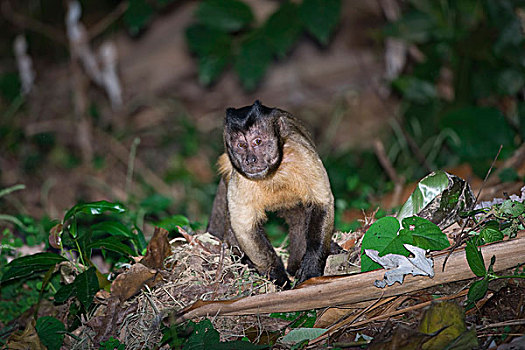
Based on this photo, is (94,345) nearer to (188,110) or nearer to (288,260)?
(288,260)

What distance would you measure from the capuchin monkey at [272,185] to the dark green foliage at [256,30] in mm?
1832

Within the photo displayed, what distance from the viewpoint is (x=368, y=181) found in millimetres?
6141

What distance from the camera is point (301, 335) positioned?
2.84m

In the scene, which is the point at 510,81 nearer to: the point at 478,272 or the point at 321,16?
the point at 321,16

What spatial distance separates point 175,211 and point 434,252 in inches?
160

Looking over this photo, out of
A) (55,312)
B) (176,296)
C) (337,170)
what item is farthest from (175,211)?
(176,296)

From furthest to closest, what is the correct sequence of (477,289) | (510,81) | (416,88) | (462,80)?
(416,88) → (462,80) → (510,81) → (477,289)

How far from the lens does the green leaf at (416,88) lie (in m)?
6.32

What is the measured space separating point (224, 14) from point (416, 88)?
7.79 feet

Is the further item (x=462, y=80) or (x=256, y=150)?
(x=462, y=80)

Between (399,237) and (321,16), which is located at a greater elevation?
(321,16)

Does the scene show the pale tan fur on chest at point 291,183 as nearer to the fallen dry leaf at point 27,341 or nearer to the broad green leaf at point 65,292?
the broad green leaf at point 65,292

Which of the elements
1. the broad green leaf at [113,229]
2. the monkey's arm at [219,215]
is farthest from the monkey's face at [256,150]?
the broad green leaf at [113,229]

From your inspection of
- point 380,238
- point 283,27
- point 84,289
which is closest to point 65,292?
point 84,289
